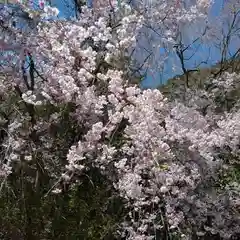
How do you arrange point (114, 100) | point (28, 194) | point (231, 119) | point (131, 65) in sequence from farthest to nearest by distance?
point (131, 65) < point (231, 119) < point (114, 100) < point (28, 194)

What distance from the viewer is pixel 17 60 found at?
498 centimetres

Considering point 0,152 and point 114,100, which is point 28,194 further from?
point 114,100

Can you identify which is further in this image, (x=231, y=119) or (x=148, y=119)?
(x=231, y=119)

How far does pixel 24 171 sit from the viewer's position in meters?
4.58

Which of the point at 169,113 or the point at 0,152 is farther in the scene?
the point at 169,113

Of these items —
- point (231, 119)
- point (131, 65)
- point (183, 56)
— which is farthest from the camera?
point (183, 56)

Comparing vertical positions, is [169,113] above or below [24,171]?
above

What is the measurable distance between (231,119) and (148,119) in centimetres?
109

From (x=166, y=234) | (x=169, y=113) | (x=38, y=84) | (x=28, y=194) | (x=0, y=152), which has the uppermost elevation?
(x=38, y=84)

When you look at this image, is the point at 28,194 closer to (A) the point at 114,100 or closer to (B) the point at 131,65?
(A) the point at 114,100

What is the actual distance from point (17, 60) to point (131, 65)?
1575mm

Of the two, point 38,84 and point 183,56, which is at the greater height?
point 183,56

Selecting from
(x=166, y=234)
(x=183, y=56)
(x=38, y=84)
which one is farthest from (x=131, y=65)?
(x=166, y=234)

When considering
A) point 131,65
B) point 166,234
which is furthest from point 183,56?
point 166,234
